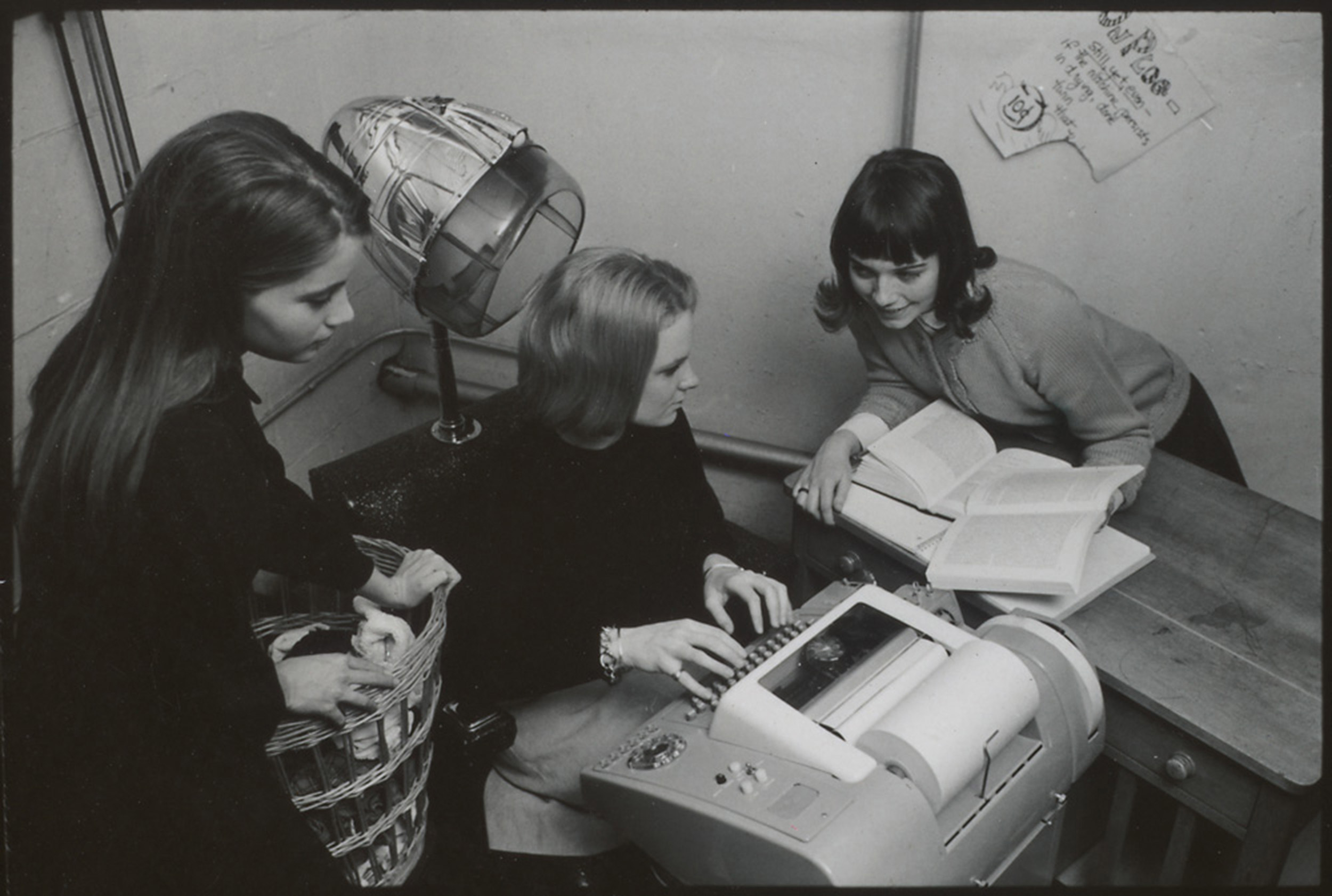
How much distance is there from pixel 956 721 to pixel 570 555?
677 millimetres

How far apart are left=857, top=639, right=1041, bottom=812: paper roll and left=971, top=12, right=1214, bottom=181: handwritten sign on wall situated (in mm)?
1207

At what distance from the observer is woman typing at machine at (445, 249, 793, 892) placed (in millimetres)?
1616

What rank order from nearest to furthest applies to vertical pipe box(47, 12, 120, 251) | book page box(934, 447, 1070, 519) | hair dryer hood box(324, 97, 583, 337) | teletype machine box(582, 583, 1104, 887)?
teletype machine box(582, 583, 1104, 887) → hair dryer hood box(324, 97, 583, 337) → vertical pipe box(47, 12, 120, 251) → book page box(934, 447, 1070, 519)

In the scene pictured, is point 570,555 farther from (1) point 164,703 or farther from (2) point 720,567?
(1) point 164,703

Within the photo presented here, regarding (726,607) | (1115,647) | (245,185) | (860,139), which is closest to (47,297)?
(245,185)

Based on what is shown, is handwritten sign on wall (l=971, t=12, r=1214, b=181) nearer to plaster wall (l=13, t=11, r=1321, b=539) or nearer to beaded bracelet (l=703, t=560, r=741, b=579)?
plaster wall (l=13, t=11, r=1321, b=539)

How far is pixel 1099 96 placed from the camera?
210 centimetres

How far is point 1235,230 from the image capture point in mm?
2129

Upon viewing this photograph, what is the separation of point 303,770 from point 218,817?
6.9 inches

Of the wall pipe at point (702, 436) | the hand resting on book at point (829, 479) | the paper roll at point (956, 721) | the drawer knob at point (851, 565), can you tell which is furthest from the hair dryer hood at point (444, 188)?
the wall pipe at point (702, 436)

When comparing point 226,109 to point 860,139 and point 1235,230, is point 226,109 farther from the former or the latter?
point 1235,230

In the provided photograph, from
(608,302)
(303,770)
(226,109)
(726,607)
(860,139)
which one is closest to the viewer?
(303,770)

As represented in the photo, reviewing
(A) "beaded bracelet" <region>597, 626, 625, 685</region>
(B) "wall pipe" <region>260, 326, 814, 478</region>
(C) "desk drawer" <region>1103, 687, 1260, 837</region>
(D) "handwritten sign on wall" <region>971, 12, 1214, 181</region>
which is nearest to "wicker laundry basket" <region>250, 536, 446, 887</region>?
(A) "beaded bracelet" <region>597, 626, 625, 685</region>

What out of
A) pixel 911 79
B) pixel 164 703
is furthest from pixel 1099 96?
pixel 164 703
